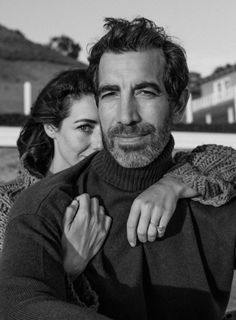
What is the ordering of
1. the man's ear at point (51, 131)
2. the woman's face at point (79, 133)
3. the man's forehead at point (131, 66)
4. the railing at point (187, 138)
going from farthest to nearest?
the railing at point (187, 138) → the man's ear at point (51, 131) → the woman's face at point (79, 133) → the man's forehead at point (131, 66)

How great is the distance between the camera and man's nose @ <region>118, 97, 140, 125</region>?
213 centimetres

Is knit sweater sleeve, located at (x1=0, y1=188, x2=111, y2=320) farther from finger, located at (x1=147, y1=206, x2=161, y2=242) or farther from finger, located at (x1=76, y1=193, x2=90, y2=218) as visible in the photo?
finger, located at (x1=147, y1=206, x2=161, y2=242)

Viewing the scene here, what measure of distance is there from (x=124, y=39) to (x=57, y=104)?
54.6 inches

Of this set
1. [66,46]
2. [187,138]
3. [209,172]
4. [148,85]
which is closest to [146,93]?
[148,85]

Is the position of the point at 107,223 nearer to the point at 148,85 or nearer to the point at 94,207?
A: the point at 94,207

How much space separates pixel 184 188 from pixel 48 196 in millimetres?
561

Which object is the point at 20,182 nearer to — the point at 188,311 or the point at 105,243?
the point at 105,243

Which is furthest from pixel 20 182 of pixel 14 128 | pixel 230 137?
pixel 230 137

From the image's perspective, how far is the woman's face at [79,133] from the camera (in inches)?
137

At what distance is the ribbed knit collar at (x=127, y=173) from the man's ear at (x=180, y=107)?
21 centimetres

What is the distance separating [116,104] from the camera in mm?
2174

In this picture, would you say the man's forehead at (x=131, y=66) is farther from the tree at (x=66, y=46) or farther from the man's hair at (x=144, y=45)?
the tree at (x=66, y=46)

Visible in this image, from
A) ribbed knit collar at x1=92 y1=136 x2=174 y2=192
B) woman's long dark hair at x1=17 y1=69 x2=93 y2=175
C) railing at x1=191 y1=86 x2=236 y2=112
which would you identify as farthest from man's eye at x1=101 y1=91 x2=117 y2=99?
railing at x1=191 y1=86 x2=236 y2=112

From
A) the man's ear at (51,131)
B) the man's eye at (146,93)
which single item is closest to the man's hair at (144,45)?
the man's eye at (146,93)
